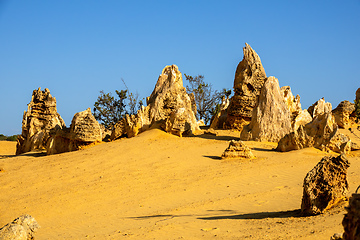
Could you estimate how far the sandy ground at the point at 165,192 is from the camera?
6836 millimetres

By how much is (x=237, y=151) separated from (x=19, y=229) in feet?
25.7

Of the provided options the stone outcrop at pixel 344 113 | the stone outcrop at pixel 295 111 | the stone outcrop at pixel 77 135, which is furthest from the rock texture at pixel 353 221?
the stone outcrop at pixel 344 113

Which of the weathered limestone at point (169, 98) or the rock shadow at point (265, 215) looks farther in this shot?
the weathered limestone at point (169, 98)

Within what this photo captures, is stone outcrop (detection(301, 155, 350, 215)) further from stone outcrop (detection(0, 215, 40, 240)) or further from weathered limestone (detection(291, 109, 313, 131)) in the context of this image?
weathered limestone (detection(291, 109, 313, 131))

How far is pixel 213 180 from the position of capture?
34.8 feet

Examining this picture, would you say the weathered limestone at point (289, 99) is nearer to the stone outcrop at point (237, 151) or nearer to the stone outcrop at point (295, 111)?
the stone outcrop at point (295, 111)

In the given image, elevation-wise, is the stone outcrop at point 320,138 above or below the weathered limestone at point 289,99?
below

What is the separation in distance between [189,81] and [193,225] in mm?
28583

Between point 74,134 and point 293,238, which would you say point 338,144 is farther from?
point 74,134

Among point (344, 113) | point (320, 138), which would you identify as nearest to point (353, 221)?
point (320, 138)

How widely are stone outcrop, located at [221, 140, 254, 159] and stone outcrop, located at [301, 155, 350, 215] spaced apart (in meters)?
5.59

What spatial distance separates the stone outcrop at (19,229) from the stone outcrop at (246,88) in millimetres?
13126

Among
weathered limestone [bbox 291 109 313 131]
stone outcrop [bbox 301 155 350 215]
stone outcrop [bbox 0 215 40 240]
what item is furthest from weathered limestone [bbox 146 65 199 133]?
stone outcrop [bbox 0 215 40 240]

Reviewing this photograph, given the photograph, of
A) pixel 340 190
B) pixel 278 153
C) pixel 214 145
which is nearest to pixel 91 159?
pixel 214 145
